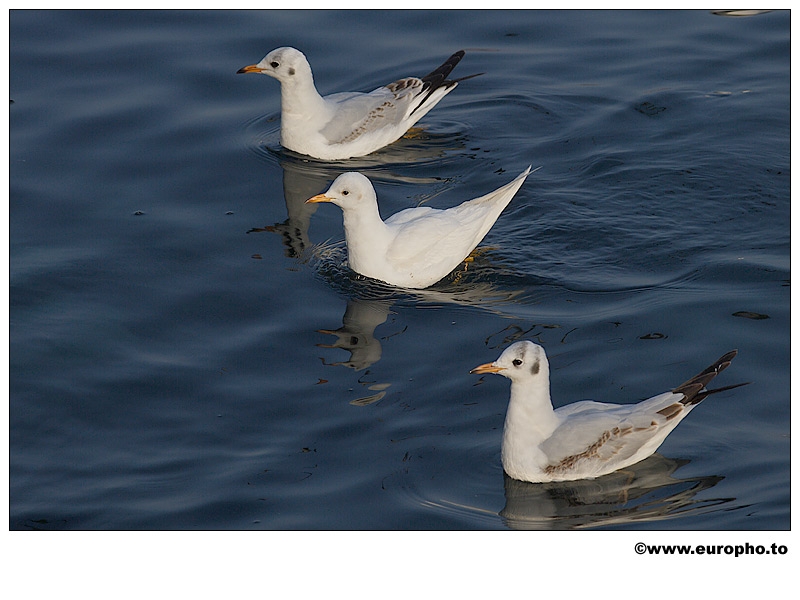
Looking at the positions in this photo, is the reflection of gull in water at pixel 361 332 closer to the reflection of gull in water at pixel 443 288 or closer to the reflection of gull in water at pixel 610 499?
the reflection of gull in water at pixel 443 288

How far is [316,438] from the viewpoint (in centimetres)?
824

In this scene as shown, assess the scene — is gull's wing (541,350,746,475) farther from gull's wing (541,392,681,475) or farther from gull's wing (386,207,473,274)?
gull's wing (386,207,473,274)

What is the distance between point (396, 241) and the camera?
10273 millimetres

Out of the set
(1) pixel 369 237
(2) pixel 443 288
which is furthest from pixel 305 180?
(2) pixel 443 288

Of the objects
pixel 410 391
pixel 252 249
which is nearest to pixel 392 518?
pixel 410 391

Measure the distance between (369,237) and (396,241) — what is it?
24cm

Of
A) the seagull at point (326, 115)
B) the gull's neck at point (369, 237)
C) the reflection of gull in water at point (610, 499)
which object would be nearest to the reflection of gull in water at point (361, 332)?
the gull's neck at point (369, 237)

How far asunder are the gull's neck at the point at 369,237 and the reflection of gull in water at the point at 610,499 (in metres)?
3.01

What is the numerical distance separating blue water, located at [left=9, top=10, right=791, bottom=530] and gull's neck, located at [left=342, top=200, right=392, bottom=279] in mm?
213

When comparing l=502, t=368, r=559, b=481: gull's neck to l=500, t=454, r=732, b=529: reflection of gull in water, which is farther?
l=502, t=368, r=559, b=481: gull's neck

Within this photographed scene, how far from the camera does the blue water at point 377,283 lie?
7.78 metres

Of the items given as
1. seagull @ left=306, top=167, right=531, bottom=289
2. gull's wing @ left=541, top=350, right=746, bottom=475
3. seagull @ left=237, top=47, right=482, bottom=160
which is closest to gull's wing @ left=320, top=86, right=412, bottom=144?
seagull @ left=237, top=47, right=482, bottom=160

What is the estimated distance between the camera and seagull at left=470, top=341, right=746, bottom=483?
776 cm

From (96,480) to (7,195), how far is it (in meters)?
4.75
